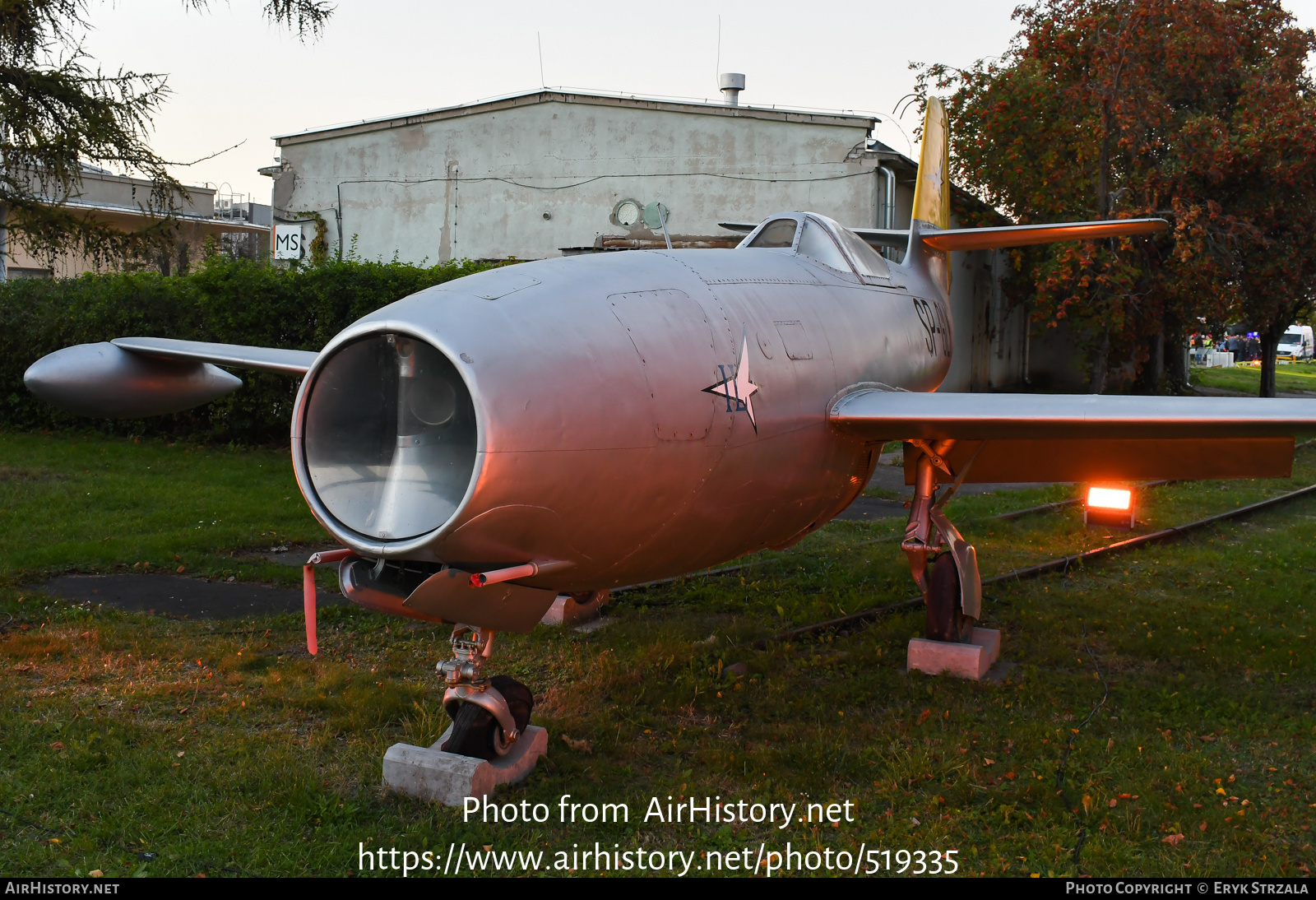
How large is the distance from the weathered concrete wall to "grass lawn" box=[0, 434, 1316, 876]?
13906 mm

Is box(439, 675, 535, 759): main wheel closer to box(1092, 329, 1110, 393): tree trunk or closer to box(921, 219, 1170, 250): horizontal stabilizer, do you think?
box(921, 219, 1170, 250): horizontal stabilizer

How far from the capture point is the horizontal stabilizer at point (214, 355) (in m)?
6.52

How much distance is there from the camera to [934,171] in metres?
9.61

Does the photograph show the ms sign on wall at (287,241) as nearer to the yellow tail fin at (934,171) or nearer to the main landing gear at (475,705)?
the yellow tail fin at (934,171)

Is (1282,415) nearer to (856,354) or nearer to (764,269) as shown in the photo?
(856,354)

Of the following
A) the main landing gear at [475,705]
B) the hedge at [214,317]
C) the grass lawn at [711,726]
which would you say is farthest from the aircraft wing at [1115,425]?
the hedge at [214,317]

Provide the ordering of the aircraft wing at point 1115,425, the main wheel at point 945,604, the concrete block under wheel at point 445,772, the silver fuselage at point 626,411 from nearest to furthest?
the silver fuselage at point 626,411 → the concrete block under wheel at point 445,772 → the aircraft wing at point 1115,425 → the main wheel at point 945,604

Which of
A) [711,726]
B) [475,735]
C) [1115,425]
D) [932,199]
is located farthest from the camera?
[932,199]

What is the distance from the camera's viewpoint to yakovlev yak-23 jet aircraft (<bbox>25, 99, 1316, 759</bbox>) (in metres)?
3.63

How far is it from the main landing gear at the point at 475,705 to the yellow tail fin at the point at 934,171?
242 inches

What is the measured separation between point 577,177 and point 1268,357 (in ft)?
65.3

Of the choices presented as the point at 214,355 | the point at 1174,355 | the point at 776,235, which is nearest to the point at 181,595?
the point at 214,355

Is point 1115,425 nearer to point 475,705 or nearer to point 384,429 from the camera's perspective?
point 475,705
